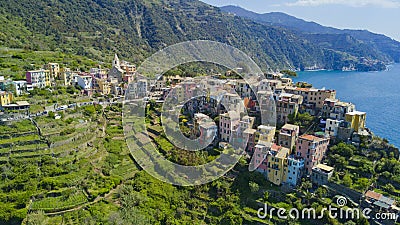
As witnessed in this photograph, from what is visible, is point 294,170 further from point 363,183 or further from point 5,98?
point 5,98

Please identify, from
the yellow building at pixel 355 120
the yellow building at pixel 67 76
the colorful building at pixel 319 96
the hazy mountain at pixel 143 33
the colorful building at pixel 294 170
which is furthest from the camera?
the hazy mountain at pixel 143 33

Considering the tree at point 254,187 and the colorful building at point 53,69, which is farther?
the colorful building at point 53,69

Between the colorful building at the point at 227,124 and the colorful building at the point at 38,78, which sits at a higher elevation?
the colorful building at the point at 38,78

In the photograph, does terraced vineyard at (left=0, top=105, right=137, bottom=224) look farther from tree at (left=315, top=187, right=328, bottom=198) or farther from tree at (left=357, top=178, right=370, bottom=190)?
tree at (left=357, top=178, right=370, bottom=190)

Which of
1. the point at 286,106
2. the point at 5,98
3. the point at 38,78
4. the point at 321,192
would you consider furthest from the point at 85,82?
the point at 321,192

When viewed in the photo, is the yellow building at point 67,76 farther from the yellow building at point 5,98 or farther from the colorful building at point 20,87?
the yellow building at point 5,98

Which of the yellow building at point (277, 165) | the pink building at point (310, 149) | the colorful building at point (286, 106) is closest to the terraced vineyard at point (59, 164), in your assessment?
the yellow building at point (277, 165)

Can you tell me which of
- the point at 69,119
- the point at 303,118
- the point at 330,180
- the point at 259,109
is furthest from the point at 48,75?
the point at 330,180
